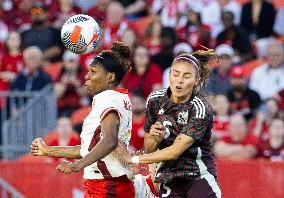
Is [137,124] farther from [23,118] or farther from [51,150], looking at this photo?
[51,150]

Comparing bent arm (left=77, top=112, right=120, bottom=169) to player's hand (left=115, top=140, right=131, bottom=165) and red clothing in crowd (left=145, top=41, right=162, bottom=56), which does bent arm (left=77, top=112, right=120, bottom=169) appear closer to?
player's hand (left=115, top=140, right=131, bottom=165)

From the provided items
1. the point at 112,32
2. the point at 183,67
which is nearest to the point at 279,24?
the point at 112,32

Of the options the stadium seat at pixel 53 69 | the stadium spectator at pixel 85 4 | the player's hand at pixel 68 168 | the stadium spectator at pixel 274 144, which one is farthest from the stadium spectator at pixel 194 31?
the player's hand at pixel 68 168

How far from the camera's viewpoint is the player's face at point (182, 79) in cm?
780

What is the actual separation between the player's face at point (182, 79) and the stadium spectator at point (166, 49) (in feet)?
21.3

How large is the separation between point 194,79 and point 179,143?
533 millimetres

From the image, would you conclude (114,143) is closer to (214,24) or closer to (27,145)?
(27,145)

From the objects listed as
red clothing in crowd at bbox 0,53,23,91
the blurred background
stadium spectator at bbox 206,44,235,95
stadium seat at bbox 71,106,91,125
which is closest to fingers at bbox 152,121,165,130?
the blurred background

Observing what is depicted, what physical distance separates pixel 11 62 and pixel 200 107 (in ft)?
25.9

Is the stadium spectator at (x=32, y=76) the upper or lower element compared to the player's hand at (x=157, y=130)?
upper

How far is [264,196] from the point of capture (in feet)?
35.8

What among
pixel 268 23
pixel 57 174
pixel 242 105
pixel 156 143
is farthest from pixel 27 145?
pixel 156 143

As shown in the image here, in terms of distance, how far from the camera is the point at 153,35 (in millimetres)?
15289

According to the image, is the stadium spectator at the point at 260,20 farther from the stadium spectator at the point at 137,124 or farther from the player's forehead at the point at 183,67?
the player's forehead at the point at 183,67
